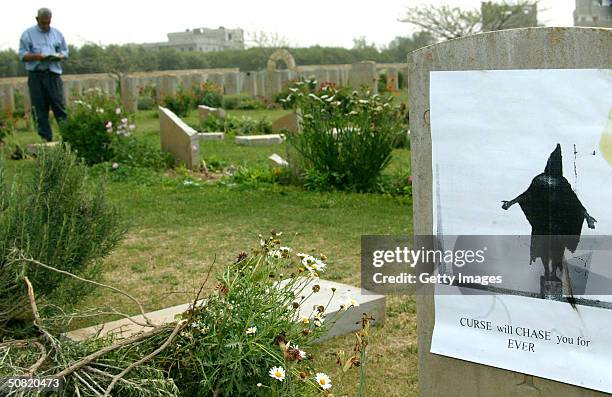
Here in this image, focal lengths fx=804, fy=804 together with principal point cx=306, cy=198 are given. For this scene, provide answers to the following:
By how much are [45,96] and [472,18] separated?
23.7m

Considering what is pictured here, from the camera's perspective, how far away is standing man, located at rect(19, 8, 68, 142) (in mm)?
11087

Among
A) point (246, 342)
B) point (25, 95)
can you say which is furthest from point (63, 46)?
point (25, 95)

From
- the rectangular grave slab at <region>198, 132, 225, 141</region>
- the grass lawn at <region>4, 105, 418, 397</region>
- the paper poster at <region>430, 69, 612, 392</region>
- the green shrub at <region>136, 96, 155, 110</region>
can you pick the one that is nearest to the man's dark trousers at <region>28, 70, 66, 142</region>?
the grass lawn at <region>4, 105, 418, 397</region>

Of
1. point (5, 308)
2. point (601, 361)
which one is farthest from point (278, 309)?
point (5, 308)

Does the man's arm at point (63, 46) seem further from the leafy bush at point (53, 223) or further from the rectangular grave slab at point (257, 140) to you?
the leafy bush at point (53, 223)

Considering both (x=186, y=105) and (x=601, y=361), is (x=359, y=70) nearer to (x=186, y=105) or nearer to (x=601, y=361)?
(x=186, y=105)

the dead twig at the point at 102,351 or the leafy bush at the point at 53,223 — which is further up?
the leafy bush at the point at 53,223

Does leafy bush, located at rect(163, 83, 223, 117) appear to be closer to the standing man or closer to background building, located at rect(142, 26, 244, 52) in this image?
the standing man

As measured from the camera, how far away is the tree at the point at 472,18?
31.3 meters

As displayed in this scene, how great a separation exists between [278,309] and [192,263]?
9.02 ft

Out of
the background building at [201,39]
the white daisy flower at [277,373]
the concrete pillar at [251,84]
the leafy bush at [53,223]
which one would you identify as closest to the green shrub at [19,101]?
the concrete pillar at [251,84]

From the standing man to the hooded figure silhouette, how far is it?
967 cm

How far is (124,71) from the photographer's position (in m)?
28.8

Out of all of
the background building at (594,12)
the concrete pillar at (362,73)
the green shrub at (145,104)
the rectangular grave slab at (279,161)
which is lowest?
the rectangular grave slab at (279,161)
